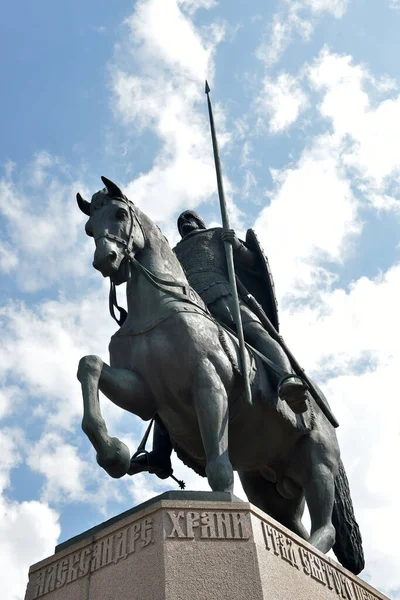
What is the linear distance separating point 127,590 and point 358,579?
2819 millimetres

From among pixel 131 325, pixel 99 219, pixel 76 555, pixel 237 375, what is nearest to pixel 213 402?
pixel 237 375

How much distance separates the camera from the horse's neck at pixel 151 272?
8.43 m

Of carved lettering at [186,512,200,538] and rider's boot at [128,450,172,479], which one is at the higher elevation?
rider's boot at [128,450,172,479]

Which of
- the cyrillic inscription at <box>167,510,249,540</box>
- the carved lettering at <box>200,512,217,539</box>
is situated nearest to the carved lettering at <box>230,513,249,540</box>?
the cyrillic inscription at <box>167,510,249,540</box>

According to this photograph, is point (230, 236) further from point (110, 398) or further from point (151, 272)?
point (110, 398)

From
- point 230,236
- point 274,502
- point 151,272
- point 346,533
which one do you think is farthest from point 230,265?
point 346,533

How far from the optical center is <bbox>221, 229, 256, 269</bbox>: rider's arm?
9984 mm

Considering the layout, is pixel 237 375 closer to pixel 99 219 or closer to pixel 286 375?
pixel 286 375

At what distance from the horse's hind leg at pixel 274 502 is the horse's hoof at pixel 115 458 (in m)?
2.95

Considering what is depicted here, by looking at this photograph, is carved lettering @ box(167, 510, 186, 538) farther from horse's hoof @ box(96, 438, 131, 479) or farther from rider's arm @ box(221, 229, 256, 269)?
rider's arm @ box(221, 229, 256, 269)

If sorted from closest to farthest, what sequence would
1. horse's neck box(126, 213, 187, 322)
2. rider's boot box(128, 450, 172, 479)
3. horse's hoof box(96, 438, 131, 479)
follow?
1. horse's hoof box(96, 438, 131, 479)
2. horse's neck box(126, 213, 187, 322)
3. rider's boot box(128, 450, 172, 479)

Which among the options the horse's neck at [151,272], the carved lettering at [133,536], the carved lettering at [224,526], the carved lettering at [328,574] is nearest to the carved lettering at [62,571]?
the carved lettering at [133,536]

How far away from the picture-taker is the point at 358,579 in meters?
7.78

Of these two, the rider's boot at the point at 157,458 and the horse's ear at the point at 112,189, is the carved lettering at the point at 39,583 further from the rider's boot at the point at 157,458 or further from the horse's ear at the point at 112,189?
the horse's ear at the point at 112,189
